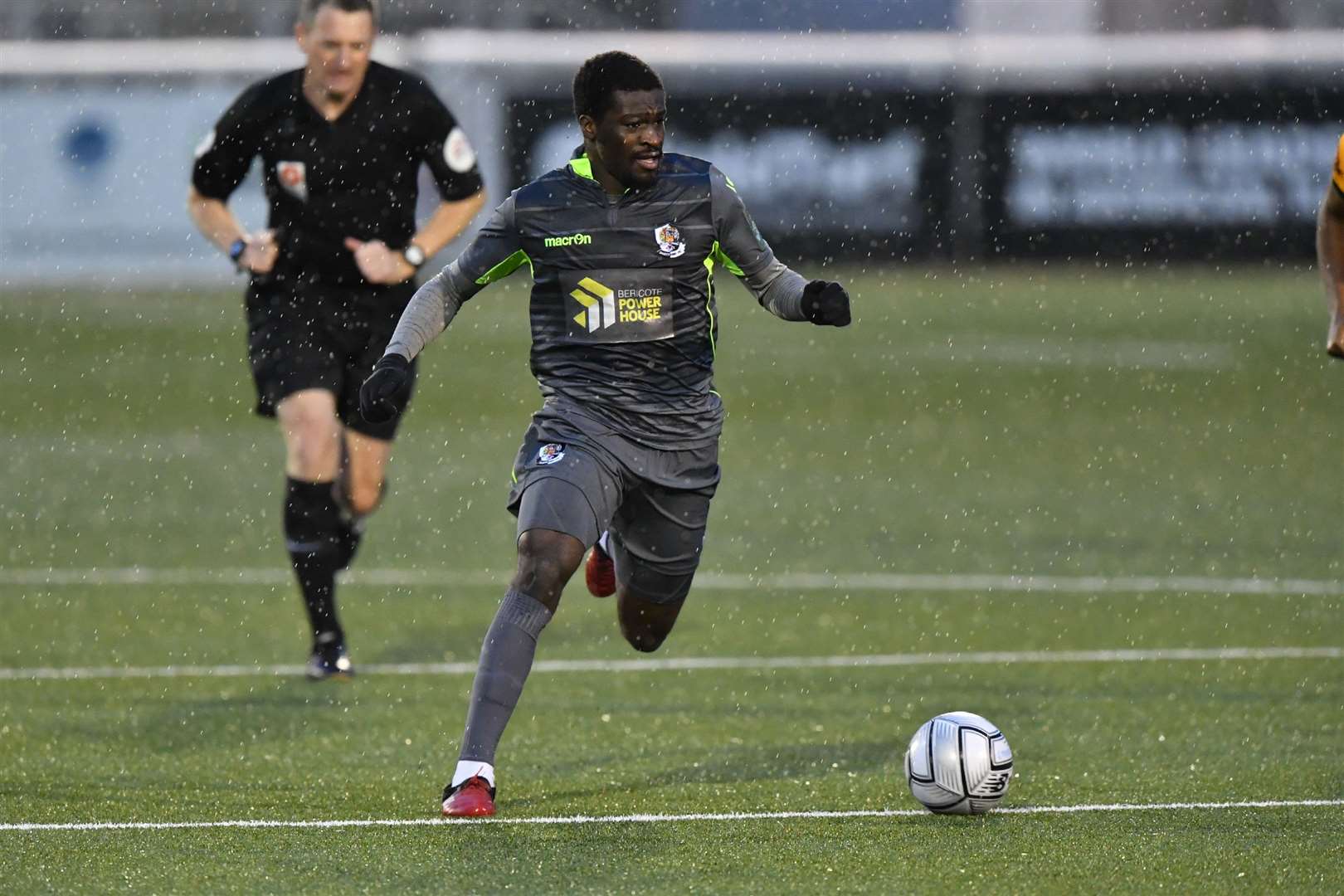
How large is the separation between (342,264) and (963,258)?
20.1m

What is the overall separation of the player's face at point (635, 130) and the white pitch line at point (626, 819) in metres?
1.74

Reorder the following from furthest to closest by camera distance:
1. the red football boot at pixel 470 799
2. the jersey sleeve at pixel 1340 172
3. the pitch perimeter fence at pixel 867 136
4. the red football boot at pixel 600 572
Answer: the pitch perimeter fence at pixel 867 136, the red football boot at pixel 600 572, the jersey sleeve at pixel 1340 172, the red football boot at pixel 470 799

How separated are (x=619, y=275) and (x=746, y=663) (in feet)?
8.80

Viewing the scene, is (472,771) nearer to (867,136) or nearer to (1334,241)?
(1334,241)

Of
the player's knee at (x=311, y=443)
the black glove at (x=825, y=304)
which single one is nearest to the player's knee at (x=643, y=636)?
the black glove at (x=825, y=304)

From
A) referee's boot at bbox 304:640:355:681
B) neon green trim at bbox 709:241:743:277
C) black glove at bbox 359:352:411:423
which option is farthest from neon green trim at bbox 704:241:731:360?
referee's boot at bbox 304:640:355:681

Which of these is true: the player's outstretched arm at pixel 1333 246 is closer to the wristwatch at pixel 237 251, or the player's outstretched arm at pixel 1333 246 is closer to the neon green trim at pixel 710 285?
the neon green trim at pixel 710 285

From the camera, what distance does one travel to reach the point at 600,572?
25.0ft

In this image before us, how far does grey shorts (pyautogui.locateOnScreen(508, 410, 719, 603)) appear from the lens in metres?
6.11

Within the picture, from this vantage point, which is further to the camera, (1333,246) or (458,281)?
(1333,246)

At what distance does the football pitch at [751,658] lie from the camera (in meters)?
5.57

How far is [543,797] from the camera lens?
6203mm


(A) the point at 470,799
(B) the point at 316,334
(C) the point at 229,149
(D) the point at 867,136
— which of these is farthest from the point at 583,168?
(D) the point at 867,136

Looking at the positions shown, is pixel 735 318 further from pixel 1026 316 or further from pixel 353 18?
pixel 353 18
